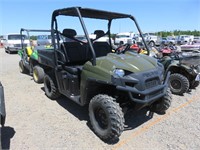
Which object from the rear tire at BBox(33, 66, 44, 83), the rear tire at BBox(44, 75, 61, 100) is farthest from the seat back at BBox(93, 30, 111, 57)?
the rear tire at BBox(33, 66, 44, 83)

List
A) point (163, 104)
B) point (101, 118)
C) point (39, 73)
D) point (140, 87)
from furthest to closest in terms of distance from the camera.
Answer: point (39, 73) → point (163, 104) → point (101, 118) → point (140, 87)

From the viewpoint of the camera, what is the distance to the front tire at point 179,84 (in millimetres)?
5203

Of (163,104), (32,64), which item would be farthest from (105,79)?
(32,64)

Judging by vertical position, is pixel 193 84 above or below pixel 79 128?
above

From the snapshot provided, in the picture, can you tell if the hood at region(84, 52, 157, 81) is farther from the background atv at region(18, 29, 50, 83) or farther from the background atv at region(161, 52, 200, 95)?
the background atv at region(18, 29, 50, 83)

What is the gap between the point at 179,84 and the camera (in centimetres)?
533

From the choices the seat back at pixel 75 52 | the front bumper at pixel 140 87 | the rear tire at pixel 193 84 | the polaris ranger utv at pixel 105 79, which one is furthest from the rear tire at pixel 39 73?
the rear tire at pixel 193 84

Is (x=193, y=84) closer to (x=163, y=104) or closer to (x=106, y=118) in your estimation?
(x=163, y=104)

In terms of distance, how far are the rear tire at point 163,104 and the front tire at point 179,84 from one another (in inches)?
61.6

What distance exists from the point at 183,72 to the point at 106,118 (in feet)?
10.6

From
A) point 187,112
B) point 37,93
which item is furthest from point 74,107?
point 187,112

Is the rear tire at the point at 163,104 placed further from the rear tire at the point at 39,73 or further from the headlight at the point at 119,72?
the rear tire at the point at 39,73

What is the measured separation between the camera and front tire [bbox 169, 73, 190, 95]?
5203 millimetres

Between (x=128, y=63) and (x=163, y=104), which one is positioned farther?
(x=163, y=104)
